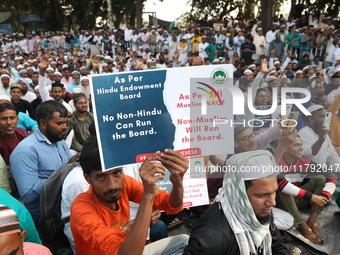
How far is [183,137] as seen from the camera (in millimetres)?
1810

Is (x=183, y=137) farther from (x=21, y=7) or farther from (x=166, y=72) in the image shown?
(x=21, y=7)

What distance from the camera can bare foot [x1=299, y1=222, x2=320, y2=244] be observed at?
121 inches

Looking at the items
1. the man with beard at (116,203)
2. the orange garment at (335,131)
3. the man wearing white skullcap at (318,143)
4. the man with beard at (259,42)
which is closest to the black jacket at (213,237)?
the man with beard at (116,203)

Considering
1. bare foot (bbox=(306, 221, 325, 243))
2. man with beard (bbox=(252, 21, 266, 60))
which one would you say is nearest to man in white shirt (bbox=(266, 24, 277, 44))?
man with beard (bbox=(252, 21, 266, 60))

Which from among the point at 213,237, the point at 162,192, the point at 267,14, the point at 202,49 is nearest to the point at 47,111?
the point at 162,192

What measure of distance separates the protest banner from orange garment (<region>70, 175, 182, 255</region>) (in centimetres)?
33

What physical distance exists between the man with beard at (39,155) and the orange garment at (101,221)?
94 cm

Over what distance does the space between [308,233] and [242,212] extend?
1779mm

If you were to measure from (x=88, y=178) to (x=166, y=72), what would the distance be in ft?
2.59

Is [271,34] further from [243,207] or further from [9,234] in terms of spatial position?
[9,234]

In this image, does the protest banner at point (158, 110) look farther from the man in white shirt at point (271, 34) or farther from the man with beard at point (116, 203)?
the man in white shirt at point (271, 34)

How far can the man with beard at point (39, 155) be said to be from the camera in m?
2.56

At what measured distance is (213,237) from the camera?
1.66 metres

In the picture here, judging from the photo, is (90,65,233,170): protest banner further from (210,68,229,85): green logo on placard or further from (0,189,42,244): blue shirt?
(0,189,42,244): blue shirt
